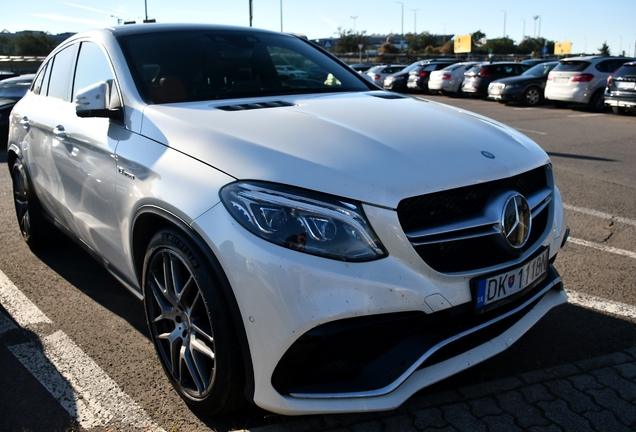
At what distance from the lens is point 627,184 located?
7.30 metres

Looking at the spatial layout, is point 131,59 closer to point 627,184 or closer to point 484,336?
point 484,336

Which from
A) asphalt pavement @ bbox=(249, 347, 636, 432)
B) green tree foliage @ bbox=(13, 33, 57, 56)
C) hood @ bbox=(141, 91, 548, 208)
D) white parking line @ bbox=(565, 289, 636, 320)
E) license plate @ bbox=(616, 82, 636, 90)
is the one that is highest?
green tree foliage @ bbox=(13, 33, 57, 56)

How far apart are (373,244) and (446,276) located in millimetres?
320

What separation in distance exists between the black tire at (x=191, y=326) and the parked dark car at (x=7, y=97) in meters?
10.5

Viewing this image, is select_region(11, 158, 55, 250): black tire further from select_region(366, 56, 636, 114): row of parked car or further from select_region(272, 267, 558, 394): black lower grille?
select_region(366, 56, 636, 114): row of parked car

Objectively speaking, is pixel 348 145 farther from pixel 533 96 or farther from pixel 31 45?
pixel 31 45

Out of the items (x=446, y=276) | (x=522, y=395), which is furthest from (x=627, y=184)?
(x=446, y=276)

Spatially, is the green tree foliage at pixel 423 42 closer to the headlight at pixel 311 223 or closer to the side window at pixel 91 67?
the side window at pixel 91 67

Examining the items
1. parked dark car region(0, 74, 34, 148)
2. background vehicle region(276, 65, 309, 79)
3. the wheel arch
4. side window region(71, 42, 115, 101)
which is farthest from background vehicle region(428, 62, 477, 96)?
the wheel arch

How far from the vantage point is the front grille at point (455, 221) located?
2.26 metres

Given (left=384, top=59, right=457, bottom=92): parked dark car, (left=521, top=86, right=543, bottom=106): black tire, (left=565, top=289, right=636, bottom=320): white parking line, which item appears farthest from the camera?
(left=384, top=59, right=457, bottom=92): parked dark car

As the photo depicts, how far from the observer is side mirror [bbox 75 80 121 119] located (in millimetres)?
3049

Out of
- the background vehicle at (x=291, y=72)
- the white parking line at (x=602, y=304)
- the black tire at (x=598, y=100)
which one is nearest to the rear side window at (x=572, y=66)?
the black tire at (x=598, y=100)

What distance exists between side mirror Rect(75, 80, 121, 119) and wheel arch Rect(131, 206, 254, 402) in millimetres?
636
